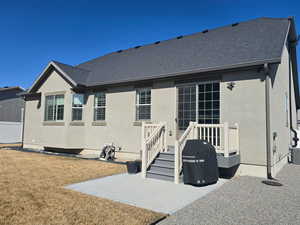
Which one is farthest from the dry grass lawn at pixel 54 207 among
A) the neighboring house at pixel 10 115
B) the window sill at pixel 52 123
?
the neighboring house at pixel 10 115

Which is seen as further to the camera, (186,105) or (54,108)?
(54,108)

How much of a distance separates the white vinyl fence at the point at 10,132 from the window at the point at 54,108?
35.5 feet

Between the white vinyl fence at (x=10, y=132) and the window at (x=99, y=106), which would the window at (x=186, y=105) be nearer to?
the window at (x=99, y=106)

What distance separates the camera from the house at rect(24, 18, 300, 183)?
681cm

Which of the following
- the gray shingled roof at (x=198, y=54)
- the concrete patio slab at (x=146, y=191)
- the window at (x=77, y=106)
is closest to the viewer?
the concrete patio slab at (x=146, y=191)

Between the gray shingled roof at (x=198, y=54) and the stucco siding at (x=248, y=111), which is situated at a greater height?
the gray shingled roof at (x=198, y=54)

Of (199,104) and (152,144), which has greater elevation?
(199,104)

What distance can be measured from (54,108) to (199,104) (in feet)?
29.4

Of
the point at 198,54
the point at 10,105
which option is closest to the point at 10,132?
the point at 10,105

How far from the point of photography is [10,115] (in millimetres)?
23016

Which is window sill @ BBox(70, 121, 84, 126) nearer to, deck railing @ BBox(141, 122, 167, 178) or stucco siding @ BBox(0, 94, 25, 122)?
deck railing @ BBox(141, 122, 167, 178)

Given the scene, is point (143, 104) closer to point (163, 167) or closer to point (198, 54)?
point (198, 54)

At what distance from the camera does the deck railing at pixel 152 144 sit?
668cm

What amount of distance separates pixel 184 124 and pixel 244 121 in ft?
7.74
